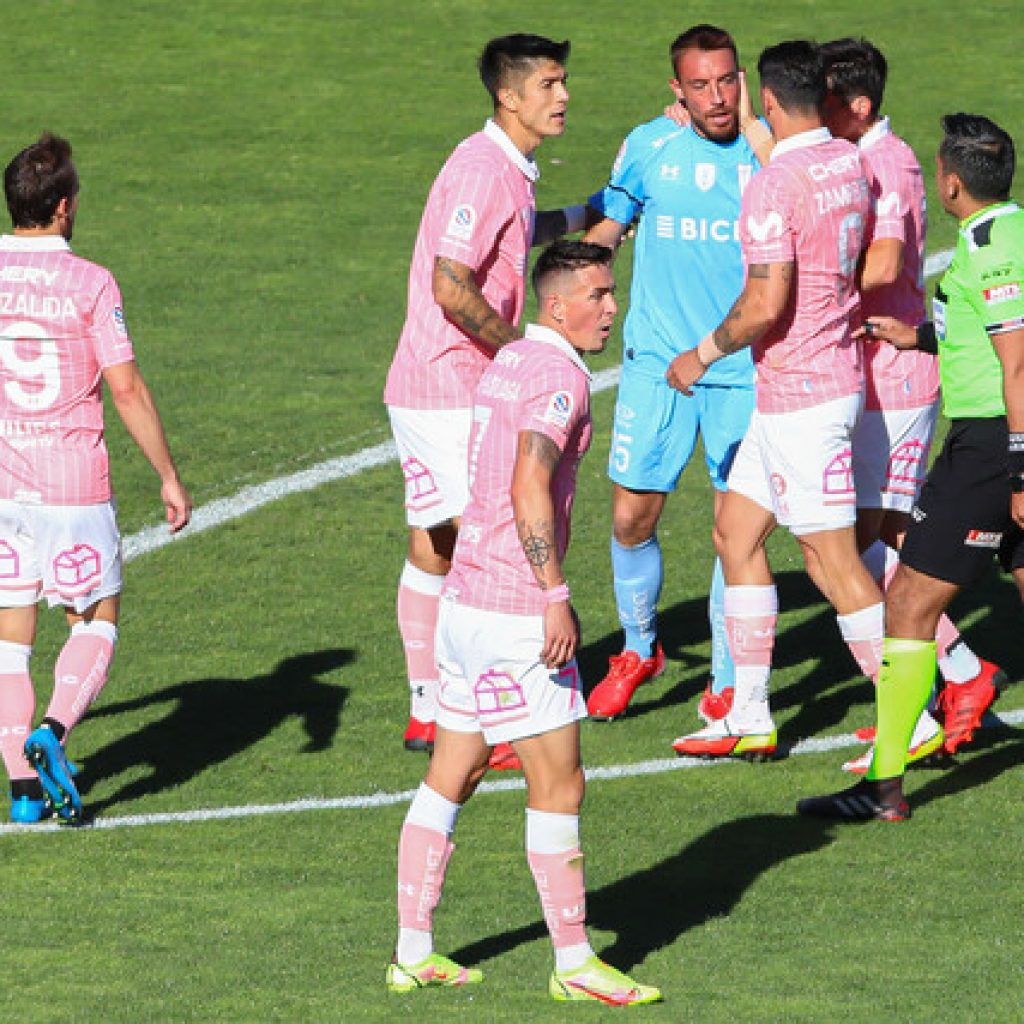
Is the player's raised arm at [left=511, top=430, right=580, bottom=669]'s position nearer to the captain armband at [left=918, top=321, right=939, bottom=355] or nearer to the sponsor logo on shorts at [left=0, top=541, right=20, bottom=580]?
the captain armband at [left=918, top=321, right=939, bottom=355]

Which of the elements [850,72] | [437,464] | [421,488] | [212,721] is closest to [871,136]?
[850,72]

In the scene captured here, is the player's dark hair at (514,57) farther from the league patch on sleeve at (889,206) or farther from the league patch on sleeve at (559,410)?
the league patch on sleeve at (559,410)

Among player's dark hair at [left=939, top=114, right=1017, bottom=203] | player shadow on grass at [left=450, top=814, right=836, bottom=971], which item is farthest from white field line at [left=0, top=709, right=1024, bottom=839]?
player's dark hair at [left=939, top=114, right=1017, bottom=203]

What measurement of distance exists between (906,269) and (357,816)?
9.90ft

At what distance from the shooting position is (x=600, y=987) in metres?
7.20

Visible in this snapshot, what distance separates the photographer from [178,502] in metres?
9.12

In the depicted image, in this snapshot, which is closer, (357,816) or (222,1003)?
(222,1003)

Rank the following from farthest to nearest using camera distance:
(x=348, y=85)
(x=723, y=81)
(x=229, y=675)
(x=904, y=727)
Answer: (x=348, y=85)
(x=229, y=675)
(x=723, y=81)
(x=904, y=727)

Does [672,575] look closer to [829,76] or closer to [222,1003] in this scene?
[829,76]

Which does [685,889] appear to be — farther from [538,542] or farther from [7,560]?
[7,560]

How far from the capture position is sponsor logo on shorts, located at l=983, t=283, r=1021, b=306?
841 cm

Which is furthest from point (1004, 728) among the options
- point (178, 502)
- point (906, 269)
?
point (178, 502)

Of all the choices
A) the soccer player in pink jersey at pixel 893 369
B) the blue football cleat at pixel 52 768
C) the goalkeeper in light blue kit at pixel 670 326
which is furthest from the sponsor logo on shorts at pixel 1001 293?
the blue football cleat at pixel 52 768

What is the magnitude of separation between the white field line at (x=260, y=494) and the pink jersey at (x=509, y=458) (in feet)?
18.4
